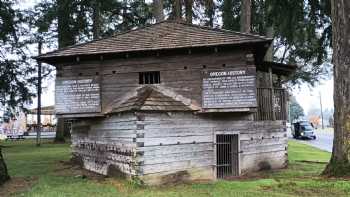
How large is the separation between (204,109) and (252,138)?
3.24 metres

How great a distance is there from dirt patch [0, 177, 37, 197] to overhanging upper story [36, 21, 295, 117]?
3025 millimetres

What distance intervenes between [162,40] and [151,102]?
311 centimetres

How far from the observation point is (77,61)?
17688 millimetres

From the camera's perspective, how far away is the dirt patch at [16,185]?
13380 millimetres

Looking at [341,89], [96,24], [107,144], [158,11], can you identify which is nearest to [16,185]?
[107,144]

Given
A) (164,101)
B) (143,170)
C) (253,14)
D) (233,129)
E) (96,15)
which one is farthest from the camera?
(96,15)

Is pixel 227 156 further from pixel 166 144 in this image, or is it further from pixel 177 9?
pixel 177 9

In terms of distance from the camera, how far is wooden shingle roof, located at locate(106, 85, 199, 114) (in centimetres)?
1508

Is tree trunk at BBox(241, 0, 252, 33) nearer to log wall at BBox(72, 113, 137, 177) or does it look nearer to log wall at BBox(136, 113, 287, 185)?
log wall at BBox(136, 113, 287, 185)

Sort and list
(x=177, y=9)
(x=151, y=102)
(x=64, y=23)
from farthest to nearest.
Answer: (x=64, y=23), (x=177, y=9), (x=151, y=102)

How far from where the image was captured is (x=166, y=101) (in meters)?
15.9

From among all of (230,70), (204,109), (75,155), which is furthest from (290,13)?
(75,155)

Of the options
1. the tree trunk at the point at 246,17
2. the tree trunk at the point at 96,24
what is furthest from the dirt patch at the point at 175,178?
the tree trunk at the point at 96,24

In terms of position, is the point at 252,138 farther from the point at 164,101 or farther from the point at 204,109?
the point at 164,101
